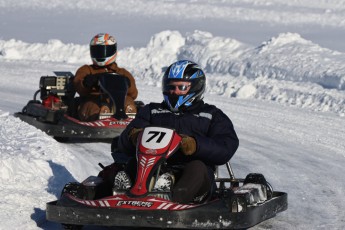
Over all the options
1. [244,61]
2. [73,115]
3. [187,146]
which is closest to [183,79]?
[187,146]

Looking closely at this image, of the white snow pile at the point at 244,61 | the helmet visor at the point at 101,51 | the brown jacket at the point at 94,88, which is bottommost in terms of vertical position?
the white snow pile at the point at 244,61

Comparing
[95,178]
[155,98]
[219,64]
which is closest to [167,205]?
[95,178]

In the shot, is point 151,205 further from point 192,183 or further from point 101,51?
point 101,51

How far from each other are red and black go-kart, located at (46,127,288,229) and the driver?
5.06 m

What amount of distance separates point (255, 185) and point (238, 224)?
3.08ft

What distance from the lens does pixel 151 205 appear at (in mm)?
5934

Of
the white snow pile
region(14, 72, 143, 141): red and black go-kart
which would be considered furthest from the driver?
the white snow pile

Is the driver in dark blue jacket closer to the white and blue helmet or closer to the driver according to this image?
the white and blue helmet

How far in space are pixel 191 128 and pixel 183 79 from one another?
1.39 ft

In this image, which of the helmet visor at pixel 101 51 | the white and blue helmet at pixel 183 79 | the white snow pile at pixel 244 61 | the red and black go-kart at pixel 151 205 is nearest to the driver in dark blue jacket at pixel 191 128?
the white and blue helmet at pixel 183 79

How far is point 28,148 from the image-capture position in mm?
9195

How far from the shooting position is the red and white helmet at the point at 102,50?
12.1 m

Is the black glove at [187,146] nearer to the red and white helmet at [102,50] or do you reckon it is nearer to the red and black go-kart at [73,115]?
the red and black go-kart at [73,115]

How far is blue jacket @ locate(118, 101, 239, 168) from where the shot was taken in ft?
21.7
